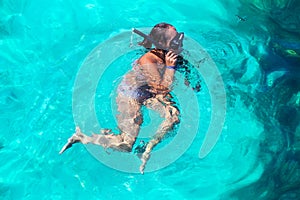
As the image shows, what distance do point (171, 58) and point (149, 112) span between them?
105 cm

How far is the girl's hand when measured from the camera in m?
5.76

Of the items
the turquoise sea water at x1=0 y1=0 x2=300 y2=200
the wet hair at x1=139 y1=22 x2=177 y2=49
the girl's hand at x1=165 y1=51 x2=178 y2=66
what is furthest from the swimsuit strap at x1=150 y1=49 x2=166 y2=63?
the turquoise sea water at x1=0 y1=0 x2=300 y2=200

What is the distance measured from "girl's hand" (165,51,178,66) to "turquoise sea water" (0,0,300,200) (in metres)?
0.95

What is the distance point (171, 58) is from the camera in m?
5.76

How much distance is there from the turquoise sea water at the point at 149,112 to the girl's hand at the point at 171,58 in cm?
95

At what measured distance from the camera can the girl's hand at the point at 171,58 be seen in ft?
18.9

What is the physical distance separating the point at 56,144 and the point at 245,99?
3.46 m

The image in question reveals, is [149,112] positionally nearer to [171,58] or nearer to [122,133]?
[122,133]

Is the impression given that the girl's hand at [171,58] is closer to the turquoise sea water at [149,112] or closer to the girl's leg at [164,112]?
the girl's leg at [164,112]

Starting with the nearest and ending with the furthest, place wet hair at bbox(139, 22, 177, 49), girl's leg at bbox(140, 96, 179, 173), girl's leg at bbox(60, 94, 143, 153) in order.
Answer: girl's leg at bbox(60, 94, 143, 153), girl's leg at bbox(140, 96, 179, 173), wet hair at bbox(139, 22, 177, 49)

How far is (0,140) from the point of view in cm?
613

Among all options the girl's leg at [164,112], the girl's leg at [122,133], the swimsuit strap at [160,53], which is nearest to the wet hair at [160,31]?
the swimsuit strap at [160,53]

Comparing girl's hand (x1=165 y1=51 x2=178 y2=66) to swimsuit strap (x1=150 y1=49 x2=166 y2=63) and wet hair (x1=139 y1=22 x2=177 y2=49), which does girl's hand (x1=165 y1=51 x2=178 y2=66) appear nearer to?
swimsuit strap (x1=150 y1=49 x2=166 y2=63)

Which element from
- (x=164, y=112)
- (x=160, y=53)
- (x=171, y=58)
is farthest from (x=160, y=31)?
(x=164, y=112)
